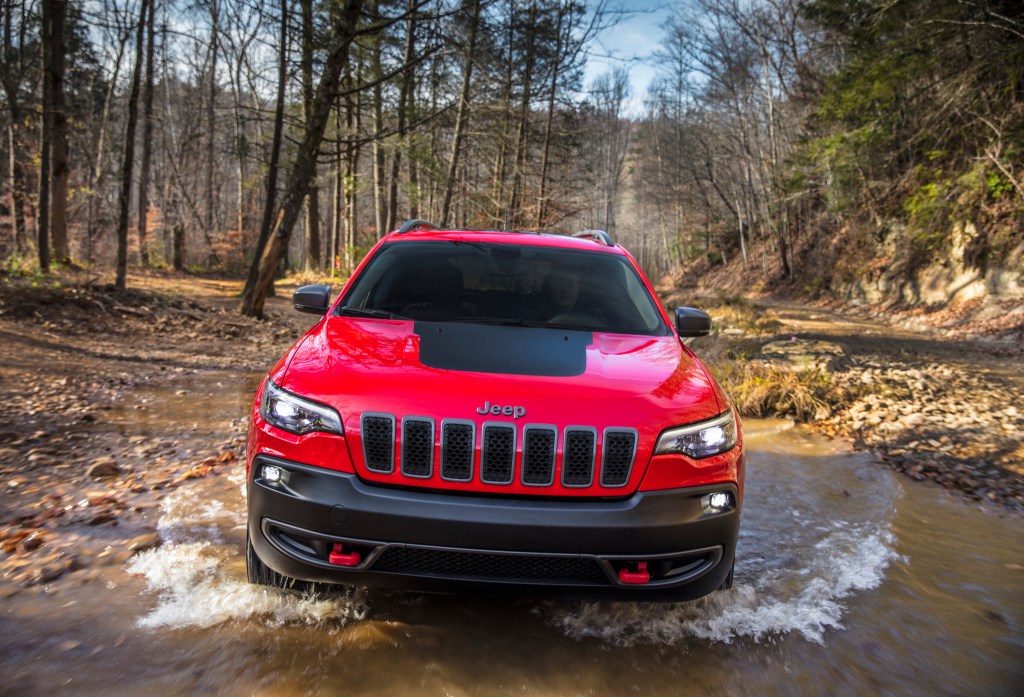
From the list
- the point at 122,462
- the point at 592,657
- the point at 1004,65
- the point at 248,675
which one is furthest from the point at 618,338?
the point at 1004,65

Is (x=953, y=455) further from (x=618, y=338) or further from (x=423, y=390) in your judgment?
(x=423, y=390)

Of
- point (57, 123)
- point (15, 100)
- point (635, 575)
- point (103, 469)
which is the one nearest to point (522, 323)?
point (635, 575)

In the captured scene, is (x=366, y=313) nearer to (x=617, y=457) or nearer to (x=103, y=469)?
(x=617, y=457)

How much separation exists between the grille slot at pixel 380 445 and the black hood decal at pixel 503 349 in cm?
35

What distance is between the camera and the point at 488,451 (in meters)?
2.37

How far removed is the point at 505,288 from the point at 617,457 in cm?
168

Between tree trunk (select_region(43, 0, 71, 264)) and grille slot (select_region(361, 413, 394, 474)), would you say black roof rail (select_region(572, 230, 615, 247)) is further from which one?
tree trunk (select_region(43, 0, 71, 264))

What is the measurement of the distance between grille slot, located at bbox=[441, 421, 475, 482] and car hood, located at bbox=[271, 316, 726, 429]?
45mm

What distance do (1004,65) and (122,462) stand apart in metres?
16.0

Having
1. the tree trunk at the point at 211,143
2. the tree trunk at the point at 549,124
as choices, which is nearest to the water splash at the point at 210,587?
the tree trunk at the point at 549,124

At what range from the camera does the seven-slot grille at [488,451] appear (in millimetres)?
2365

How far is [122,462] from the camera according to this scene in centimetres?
489

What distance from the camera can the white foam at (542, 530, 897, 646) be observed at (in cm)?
282

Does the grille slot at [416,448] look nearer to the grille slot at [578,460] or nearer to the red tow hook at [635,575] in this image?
the grille slot at [578,460]
